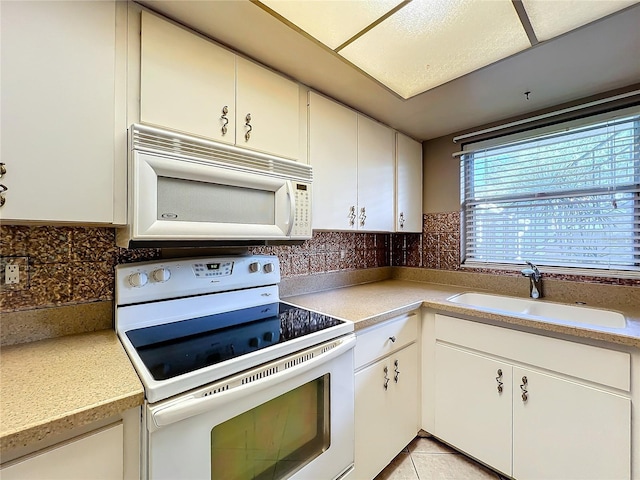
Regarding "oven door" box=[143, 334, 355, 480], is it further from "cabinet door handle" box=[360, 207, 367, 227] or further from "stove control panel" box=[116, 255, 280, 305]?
"cabinet door handle" box=[360, 207, 367, 227]

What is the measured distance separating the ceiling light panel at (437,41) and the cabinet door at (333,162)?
0.31 meters

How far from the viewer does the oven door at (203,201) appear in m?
0.95

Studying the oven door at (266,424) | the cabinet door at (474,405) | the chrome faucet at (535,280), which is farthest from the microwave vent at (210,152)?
the chrome faucet at (535,280)

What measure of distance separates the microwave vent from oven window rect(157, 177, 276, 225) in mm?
96

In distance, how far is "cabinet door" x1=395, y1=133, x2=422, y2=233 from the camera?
221 centimetres

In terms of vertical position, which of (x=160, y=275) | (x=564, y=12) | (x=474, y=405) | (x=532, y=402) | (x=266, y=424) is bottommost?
(x=474, y=405)

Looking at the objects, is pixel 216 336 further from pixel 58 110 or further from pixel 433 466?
pixel 433 466

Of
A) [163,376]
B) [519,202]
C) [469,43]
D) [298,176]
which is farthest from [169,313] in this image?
[519,202]

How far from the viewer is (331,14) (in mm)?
1101

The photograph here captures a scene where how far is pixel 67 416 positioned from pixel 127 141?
32.3 inches

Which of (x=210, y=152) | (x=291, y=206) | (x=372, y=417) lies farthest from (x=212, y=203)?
(x=372, y=417)

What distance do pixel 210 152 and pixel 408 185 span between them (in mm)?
1649

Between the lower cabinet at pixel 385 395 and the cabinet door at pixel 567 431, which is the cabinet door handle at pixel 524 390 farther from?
the lower cabinet at pixel 385 395

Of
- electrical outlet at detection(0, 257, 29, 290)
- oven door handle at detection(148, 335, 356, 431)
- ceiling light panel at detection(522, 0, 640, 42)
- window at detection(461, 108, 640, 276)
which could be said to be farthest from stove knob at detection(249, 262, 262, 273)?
window at detection(461, 108, 640, 276)
